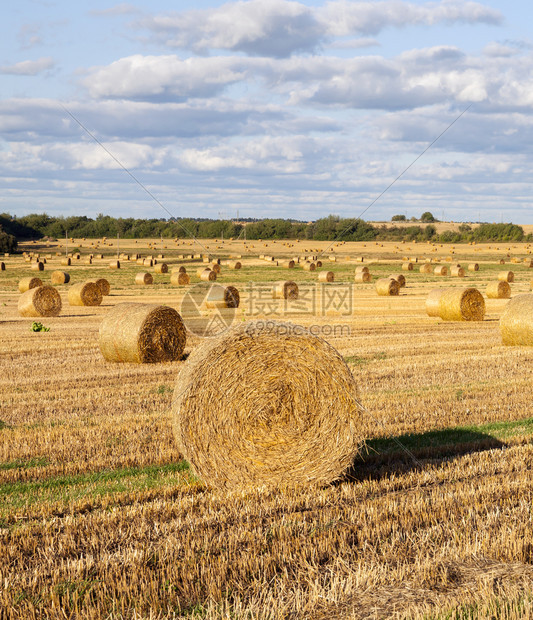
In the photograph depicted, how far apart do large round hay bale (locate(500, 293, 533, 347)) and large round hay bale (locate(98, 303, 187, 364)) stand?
798 cm

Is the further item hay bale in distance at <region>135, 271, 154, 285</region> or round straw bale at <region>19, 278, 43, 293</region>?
hay bale in distance at <region>135, 271, 154, 285</region>

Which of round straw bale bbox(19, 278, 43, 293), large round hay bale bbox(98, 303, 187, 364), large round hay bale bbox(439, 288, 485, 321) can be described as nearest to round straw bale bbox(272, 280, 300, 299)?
large round hay bale bbox(439, 288, 485, 321)

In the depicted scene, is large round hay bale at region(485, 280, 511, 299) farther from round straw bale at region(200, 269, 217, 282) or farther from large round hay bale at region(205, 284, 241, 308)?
round straw bale at region(200, 269, 217, 282)

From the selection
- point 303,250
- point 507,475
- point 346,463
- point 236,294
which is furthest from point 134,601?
point 303,250

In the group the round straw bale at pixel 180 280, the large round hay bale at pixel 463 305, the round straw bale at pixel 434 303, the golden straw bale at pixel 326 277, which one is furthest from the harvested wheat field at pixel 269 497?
the golden straw bale at pixel 326 277

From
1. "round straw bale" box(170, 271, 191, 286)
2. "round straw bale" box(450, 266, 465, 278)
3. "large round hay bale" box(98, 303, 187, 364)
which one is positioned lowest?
"large round hay bale" box(98, 303, 187, 364)

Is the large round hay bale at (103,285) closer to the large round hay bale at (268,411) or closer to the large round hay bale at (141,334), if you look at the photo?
the large round hay bale at (141,334)

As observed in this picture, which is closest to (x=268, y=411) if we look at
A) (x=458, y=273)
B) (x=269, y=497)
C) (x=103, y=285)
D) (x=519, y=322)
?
(x=269, y=497)

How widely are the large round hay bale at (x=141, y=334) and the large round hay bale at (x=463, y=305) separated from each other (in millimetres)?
11309

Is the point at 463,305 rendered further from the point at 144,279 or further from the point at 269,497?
the point at 144,279

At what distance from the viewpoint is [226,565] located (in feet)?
16.8

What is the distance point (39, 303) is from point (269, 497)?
68.9 ft

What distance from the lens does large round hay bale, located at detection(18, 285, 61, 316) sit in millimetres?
26078

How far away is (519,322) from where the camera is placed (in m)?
17.6
